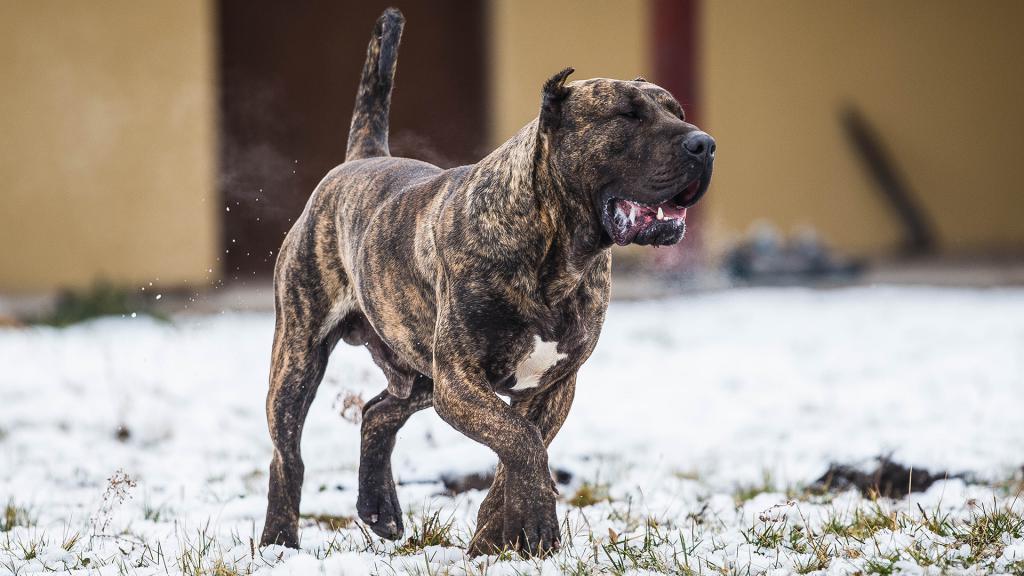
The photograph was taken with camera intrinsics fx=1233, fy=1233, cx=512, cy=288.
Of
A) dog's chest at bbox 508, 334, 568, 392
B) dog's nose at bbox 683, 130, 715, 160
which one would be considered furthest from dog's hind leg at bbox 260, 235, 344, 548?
dog's nose at bbox 683, 130, 715, 160

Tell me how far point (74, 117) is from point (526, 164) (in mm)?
7629

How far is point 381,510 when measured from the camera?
12.3ft

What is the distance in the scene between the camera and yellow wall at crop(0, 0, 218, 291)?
9.56 meters

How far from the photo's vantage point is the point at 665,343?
7680 millimetres

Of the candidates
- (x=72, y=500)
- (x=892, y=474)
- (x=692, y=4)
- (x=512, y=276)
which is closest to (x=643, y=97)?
(x=512, y=276)

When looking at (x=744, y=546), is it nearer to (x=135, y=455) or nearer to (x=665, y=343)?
(x=135, y=455)

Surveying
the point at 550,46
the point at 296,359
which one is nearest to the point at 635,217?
the point at 296,359

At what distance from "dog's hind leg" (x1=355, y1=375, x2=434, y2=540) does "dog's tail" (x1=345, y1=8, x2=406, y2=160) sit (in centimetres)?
82

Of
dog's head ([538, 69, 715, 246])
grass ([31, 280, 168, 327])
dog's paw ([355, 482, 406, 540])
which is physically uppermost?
dog's head ([538, 69, 715, 246])

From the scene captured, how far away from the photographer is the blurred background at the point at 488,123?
961cm

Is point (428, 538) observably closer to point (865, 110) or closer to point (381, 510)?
point (381, 510)

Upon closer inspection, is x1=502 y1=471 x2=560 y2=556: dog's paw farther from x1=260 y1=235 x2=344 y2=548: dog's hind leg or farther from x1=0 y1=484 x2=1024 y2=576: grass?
x1=260 y1=235 x2=344 y2=548: dog's hind leg

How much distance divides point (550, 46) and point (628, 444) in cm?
633

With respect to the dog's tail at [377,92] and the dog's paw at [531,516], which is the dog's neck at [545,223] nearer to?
the dog's paw at [531,516]
